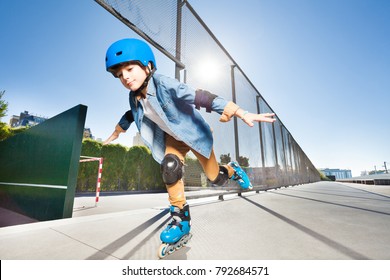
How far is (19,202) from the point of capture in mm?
3859

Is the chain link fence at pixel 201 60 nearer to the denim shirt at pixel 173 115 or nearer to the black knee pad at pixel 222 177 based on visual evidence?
the denim shirt at pixel 173 115

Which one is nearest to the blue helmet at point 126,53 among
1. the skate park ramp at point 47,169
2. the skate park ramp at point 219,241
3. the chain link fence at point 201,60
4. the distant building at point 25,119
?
the chain link fence at point 201,60

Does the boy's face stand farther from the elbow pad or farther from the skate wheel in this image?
the skate wheel

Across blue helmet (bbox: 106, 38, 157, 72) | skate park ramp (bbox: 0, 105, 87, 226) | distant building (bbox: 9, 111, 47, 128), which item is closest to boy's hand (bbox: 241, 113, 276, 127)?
blue helmet (bbox: 106, 38, 157, 72)

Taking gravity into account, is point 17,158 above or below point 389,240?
above

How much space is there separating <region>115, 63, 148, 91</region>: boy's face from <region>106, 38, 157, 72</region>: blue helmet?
0.05m

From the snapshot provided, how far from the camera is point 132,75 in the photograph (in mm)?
1236

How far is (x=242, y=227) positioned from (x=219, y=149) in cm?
215

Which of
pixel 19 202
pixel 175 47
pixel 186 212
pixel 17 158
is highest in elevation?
pixel 175 47

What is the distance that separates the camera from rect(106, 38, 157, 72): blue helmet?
47.4 inches

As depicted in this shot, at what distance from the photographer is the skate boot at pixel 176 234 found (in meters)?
0.96

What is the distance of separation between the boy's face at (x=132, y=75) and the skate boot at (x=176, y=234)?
90 centimetres
